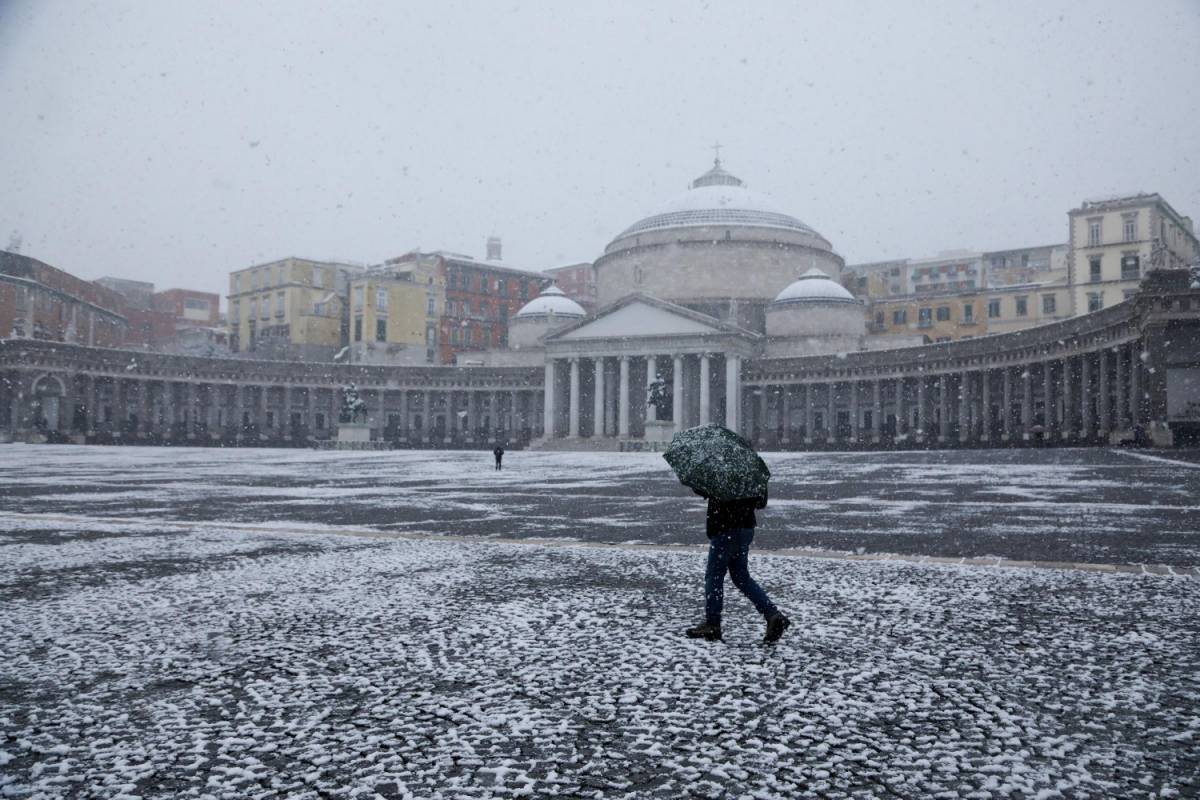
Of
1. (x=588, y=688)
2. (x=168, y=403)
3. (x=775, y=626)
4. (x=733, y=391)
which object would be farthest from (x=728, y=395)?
(x=588, y=688)

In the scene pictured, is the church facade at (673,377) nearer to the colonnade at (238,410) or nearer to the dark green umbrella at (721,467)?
the colonnade at (238,410)

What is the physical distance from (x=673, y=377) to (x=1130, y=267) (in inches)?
1352

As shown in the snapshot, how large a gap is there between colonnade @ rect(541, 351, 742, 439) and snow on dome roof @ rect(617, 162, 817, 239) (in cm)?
1544

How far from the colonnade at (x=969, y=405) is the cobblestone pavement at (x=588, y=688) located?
35.0m

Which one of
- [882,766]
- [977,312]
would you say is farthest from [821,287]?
[882,766]

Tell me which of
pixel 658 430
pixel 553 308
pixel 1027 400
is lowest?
pixel 658 430

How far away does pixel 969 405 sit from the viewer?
5878 centimetres

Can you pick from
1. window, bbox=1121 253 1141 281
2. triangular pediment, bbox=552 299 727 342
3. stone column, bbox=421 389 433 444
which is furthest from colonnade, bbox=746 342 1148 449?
stone column, bbox=421 389 433 444

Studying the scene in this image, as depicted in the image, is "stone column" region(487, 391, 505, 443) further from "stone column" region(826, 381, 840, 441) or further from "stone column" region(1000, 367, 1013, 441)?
"stone column" region(1000, 367, 1013, 441)

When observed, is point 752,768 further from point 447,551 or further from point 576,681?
point 447,551

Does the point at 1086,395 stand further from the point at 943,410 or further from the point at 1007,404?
the point at 943,410

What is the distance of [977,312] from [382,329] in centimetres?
5276

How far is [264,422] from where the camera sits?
77.1 m

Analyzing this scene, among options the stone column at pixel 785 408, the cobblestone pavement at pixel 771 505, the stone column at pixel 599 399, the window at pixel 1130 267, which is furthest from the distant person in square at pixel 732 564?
the window at pixel 1130 267
